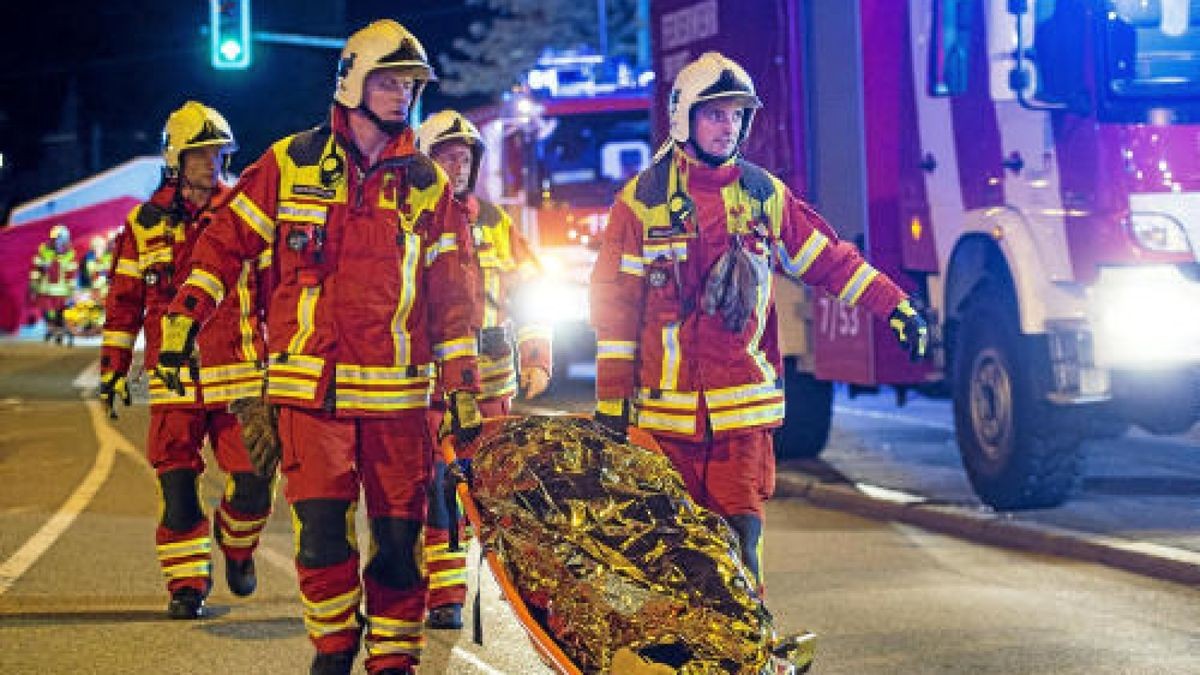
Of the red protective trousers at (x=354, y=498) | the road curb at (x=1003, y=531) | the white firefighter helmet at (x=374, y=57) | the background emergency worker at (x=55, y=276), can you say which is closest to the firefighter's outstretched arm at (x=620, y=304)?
the red protective trousers at (x=354, y=498)

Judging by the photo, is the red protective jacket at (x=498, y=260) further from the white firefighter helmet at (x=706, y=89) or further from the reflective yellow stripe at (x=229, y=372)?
the white firefighter helmet at (x=706, y=89)

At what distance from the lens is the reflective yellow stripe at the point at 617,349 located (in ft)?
20.8

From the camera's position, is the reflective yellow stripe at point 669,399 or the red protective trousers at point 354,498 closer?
the red protective trousers at point 354,498

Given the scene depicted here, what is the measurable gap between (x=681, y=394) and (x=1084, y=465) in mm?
5063

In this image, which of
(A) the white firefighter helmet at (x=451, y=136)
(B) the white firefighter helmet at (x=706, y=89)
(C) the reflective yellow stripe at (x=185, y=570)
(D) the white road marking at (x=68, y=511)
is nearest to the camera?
(B) the white firefighter helmet at (x=706, y=89)

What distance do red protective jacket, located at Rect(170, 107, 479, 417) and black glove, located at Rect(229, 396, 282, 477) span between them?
0.22 feet

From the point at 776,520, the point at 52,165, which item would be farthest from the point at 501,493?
the point at 52,165

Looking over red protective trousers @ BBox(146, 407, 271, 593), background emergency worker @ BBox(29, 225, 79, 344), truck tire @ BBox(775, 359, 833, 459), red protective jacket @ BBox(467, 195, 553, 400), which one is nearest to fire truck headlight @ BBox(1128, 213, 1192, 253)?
red protective jacket @ BBox(467, 195, 553, 400)

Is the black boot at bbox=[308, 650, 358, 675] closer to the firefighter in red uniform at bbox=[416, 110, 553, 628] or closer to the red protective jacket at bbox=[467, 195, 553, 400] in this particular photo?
the firefighter in red uniform at bbox=[416, 110, 553, 628]

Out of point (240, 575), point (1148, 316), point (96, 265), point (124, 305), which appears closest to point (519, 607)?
point (240, 575)

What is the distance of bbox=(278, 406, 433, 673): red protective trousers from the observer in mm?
5926

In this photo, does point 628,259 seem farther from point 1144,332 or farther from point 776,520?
point 776,520

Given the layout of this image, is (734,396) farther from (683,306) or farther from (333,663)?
(333,663)

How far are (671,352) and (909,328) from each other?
75cm
